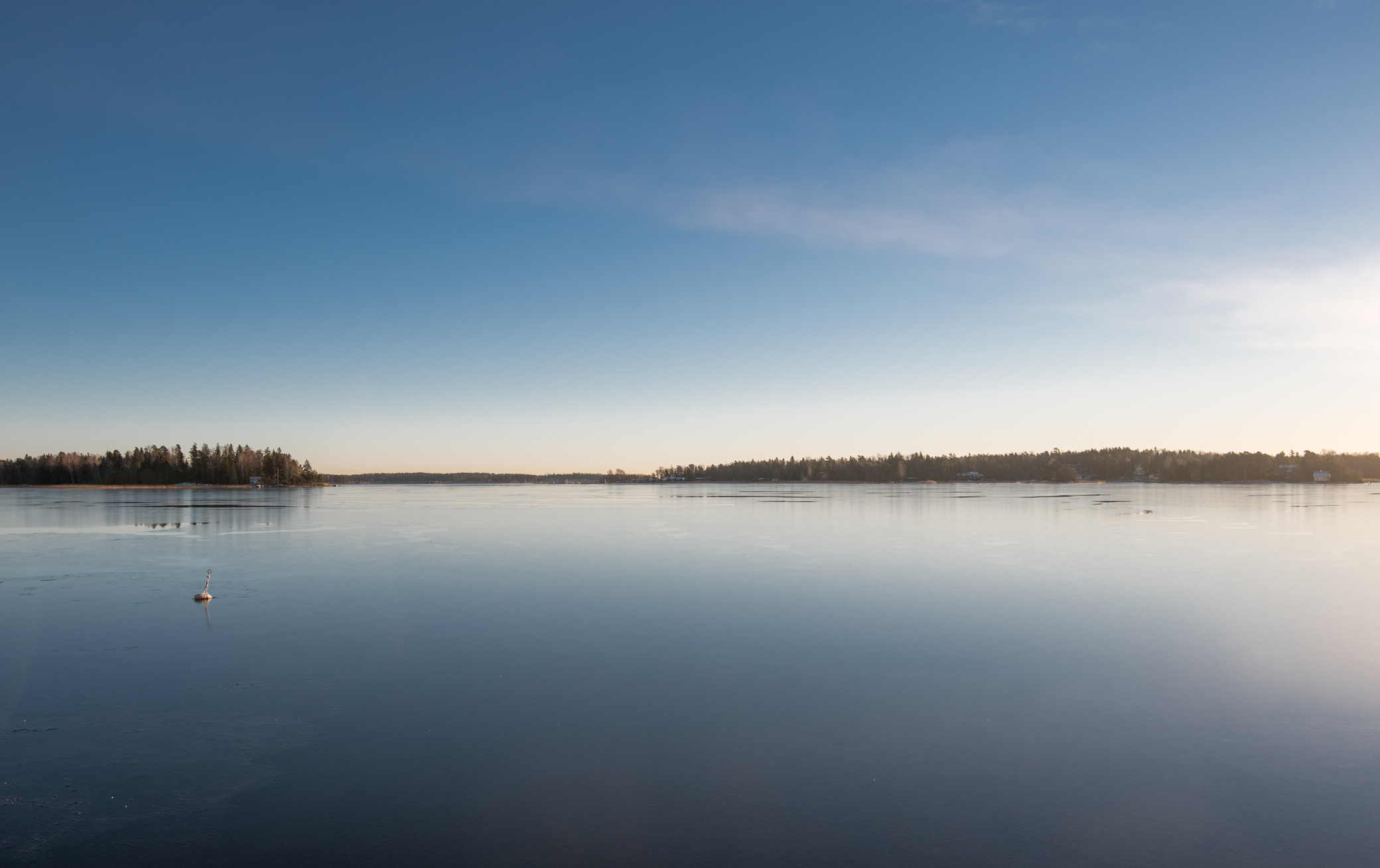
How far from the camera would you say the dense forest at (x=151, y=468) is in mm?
119438

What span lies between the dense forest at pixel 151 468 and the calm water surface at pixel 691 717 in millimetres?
120752

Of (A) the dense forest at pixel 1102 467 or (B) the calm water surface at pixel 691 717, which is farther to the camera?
(A) the dense forest at pixel 1102 467

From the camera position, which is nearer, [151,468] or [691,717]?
[691,717]

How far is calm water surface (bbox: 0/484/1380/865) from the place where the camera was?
4727mm

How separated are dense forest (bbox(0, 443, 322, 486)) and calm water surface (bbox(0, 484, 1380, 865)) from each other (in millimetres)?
120752

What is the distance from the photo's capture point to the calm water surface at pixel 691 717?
4.73 meters

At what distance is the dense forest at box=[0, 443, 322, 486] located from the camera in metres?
119

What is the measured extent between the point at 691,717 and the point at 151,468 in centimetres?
14042

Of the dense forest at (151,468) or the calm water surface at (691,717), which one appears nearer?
the calm water surface at (691,717)

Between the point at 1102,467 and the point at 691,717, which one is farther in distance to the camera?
the point at 1102,467

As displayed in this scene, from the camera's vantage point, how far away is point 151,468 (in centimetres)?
11900

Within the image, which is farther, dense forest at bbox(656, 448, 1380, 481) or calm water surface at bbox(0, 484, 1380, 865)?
dense forest at bbox(656, 448, 1380, 481)

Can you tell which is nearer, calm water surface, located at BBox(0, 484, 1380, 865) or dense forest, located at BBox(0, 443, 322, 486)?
calm water surface, located at BBox(0, 484, 1380, 865)

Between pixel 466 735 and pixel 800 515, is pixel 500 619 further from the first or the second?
pixel 800 515
